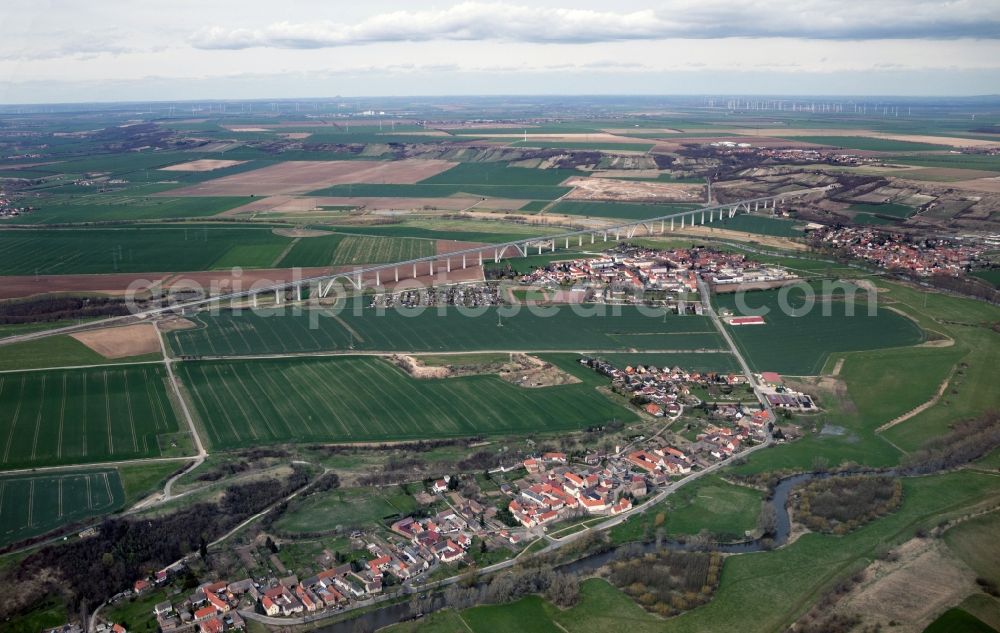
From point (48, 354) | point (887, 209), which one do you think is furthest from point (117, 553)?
point (887, 209)

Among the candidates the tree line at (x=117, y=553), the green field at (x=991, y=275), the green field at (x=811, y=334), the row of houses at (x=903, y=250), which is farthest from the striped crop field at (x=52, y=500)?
the green field at (x=991, y=275)

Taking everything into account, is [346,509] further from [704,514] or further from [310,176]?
[310,176]

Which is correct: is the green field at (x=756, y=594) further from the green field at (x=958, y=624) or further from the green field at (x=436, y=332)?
the green field at (x=436, y=332)

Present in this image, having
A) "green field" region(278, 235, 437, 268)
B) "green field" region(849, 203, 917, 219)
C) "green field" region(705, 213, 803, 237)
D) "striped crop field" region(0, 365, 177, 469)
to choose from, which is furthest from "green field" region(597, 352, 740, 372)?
"green field" region(849, 203, 917, 219)

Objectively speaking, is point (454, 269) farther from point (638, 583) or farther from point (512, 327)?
point (638, 583)

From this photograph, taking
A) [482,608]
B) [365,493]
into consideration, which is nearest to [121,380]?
[365,493]
